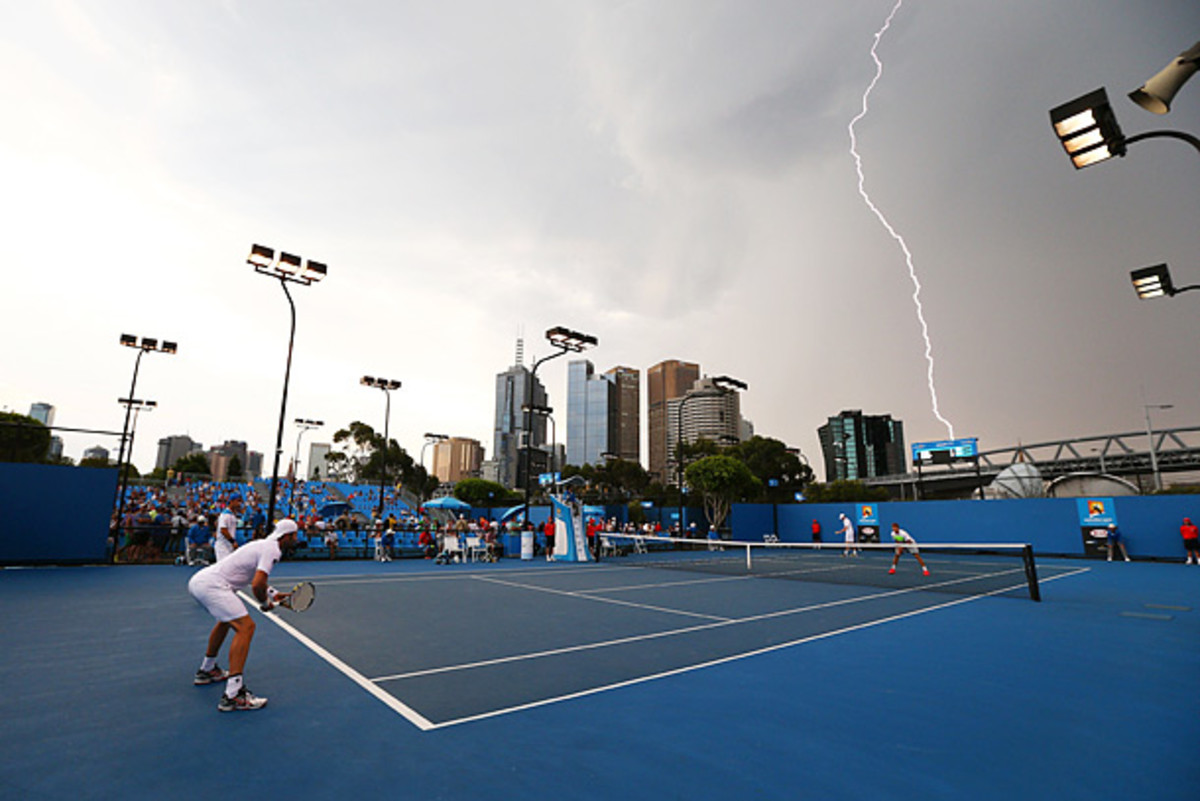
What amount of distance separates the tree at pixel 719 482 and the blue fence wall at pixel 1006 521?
4938 millimetres

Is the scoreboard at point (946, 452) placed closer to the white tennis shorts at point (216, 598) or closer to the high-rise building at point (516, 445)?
the white tennis shorts at point (216, 598)

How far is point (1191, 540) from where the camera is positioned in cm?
2020

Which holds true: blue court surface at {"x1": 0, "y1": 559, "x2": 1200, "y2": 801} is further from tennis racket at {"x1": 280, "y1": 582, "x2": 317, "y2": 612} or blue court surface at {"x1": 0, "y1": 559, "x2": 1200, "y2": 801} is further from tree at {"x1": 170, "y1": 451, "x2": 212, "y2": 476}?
tree at {"x1": 170, "y1": 451, "x2": 212, "y2": 476}

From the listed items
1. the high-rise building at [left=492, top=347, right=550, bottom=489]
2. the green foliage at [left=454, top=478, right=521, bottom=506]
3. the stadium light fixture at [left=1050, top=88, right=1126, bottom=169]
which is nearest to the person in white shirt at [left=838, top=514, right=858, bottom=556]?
the stadium light fixture at [left=1050, top=88, right=1126, bottom=169]

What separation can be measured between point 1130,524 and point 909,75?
22.8 m

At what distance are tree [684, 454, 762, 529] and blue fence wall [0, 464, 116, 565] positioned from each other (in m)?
37.4

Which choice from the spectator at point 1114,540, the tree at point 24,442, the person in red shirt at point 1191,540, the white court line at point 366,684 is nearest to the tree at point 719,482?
the spectator at point 1114,540

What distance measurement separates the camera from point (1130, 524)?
23953mm

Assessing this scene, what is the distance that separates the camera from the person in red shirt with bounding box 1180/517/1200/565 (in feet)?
66.3

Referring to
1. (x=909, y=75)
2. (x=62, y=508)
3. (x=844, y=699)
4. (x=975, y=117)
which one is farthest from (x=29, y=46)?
(x=975, y=117)

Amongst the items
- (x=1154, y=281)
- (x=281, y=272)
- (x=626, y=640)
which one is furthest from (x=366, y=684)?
(x=281, y=272)

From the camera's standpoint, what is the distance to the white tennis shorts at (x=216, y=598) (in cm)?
490

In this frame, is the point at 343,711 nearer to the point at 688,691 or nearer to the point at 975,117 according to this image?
the point at 688,691

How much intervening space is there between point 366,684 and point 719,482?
135 ft
